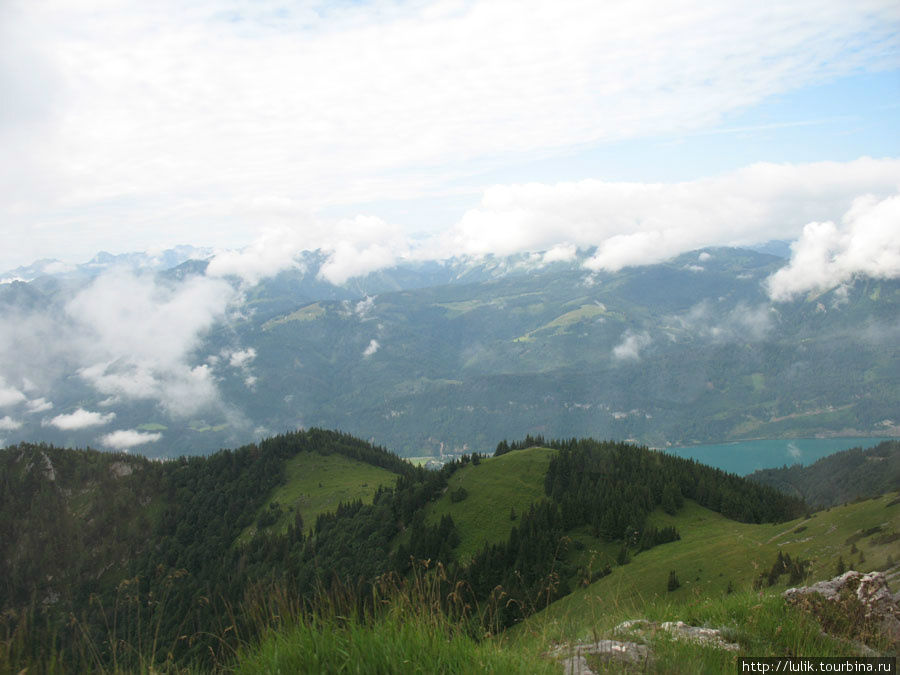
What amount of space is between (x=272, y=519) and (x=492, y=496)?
61.2 meters

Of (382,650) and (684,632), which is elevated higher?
(382,650)

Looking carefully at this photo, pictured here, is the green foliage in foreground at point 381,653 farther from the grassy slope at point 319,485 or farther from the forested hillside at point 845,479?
the forested hillside at point 845,479

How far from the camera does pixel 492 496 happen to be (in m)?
85.6

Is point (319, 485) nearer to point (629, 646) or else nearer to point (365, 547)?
point (365, 547)

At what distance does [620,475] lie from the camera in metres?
85.2

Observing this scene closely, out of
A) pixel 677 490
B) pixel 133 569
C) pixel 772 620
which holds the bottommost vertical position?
pixel 133 569

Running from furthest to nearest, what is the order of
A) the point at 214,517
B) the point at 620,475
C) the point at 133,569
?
1. the point at 214,517
2. the point at 133,569
3. the point at 620,475

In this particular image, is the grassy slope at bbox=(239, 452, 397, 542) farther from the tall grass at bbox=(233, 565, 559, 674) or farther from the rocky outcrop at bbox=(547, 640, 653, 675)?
the tall grass at bbox=(233, 565, 559, 674)

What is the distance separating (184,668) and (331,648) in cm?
219

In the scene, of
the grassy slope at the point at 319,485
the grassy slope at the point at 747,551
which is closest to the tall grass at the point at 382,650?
the grassy slope at the point at 747,551

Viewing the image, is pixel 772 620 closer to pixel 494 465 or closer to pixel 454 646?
pixel 454 646

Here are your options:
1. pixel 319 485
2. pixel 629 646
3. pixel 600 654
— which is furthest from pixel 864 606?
pixel 319 485

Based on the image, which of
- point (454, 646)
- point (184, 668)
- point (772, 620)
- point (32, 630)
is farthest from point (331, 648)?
point (772, 620)

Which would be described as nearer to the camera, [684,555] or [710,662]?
[710,662]
